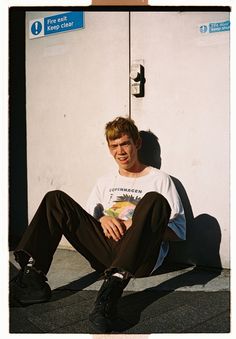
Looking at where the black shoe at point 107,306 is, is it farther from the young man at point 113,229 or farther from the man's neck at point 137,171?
the man's neck at point 137,171

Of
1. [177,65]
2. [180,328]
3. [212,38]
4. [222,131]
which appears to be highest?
[212,38]

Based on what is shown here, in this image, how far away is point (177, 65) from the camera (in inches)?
113

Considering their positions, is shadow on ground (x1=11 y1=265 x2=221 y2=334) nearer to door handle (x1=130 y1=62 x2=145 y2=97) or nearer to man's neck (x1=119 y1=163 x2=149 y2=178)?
man's neck (x1=119 y1=163 x2=149 y2=178)

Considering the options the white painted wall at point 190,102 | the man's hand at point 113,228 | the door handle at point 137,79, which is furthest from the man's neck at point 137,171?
the door handle at point 137,79

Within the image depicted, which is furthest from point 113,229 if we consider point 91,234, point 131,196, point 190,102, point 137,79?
point 137,79

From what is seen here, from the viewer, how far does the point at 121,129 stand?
2787 millimetres

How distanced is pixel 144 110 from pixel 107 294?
5.49 feet

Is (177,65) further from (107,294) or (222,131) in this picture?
(107,294)

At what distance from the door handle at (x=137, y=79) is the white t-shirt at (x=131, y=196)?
721 millimetres

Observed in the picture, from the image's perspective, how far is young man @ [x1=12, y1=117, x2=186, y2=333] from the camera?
6.85 feet

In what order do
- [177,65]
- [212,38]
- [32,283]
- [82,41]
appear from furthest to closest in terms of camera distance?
1. [82,41]
2. [177,65]
3. [212,38]
4. [32,283]

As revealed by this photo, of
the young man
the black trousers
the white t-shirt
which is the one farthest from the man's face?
the black trousers

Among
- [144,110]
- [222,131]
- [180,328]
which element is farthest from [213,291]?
[144,110]

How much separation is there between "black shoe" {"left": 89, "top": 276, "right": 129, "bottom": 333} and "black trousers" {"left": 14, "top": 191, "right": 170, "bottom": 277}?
131 millimetres
